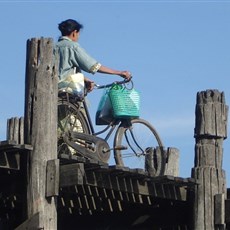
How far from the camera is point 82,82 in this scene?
14.5m

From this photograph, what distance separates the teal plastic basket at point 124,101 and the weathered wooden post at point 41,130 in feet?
6.74

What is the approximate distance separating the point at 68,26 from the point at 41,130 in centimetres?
242

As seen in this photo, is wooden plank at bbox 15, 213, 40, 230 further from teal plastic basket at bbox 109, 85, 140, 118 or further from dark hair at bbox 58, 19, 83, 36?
dark hair at bbox 58, 19, 83, 36

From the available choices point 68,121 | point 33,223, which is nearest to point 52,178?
point 33,223

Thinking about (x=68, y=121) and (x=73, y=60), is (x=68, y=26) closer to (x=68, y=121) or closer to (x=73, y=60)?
(x=73, y=60)

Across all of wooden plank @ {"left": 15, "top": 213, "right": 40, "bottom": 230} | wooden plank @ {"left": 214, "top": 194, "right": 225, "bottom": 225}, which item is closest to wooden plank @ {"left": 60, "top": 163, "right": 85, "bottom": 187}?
wooden plank @ {"left": 15, "top": 213, "right": 40, "bottom": 230}

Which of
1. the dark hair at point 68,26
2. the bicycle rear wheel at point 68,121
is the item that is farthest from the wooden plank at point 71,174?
the dark hair at point 68,26

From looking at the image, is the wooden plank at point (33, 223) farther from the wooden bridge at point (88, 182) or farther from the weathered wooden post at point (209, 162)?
the weathered wooden post at point (209, 162)

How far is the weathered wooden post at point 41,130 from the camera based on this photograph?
12648 millimetres

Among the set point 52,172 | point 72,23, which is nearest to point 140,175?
point 52,172

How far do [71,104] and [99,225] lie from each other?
1.96 metres

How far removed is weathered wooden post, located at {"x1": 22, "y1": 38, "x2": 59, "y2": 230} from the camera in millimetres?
12648

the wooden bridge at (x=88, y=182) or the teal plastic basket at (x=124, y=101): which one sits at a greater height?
the teal plastic basket at (x=124, y=101)

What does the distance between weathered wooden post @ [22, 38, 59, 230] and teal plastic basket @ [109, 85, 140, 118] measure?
2.06 m
